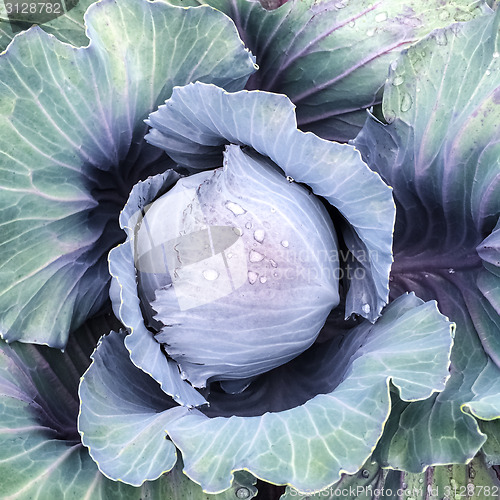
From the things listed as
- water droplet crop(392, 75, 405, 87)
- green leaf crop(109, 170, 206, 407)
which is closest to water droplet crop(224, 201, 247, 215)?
green leaf crop(109, 170, 206, 407)

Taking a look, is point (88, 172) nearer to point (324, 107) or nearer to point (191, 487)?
point (324, 107)

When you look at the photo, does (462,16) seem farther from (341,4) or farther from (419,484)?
(419,484)

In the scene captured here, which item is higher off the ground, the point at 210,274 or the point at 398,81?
the point at 398,81

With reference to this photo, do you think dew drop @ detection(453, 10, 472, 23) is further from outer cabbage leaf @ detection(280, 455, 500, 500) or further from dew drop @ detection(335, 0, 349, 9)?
outer cabbage leaf @ detection(280, 455, 500, 500)

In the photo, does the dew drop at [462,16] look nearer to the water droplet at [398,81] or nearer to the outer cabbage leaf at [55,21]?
the water droplet at [398,81]

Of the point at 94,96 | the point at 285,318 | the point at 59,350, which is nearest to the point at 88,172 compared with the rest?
the point at 94,96

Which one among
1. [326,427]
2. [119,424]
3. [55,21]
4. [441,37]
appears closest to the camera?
[326,427]

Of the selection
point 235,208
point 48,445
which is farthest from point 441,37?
point 48,445
